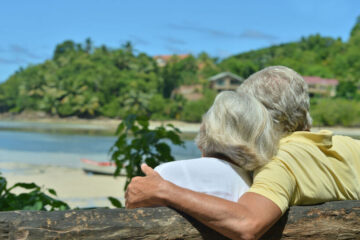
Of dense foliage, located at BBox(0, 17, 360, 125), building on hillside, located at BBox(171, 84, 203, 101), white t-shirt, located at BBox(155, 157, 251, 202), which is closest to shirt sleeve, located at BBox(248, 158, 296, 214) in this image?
white t-shirt, located at BBox(155, 157, 251, 202)

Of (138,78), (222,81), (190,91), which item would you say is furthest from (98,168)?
(138,78)

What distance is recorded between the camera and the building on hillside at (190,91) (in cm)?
6562

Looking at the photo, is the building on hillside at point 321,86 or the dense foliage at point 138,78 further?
the dense foliage at point 138,78

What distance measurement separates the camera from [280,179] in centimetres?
144

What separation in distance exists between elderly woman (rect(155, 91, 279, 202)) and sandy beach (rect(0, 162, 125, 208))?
397 inches

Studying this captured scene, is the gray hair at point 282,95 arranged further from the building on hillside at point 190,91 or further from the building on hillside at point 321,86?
the building on hillside at point 190,91

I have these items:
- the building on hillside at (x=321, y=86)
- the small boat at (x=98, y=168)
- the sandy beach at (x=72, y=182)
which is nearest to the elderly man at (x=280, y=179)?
the sandy beach at (x=72, y=182)

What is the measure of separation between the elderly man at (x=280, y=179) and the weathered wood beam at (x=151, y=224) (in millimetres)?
47

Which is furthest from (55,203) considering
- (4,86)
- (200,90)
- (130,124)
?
(4,86)

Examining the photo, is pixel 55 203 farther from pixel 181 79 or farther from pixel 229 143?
pixel 181 79

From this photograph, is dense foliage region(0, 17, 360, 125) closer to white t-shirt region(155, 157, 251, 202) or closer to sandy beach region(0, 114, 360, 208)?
sandy beach region(0, 114, 360, 208)

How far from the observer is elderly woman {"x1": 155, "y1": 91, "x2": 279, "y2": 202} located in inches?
59.5

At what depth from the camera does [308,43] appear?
89.2 meters

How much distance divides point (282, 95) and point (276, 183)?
1.47 feet
